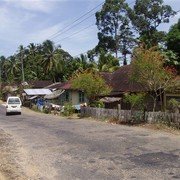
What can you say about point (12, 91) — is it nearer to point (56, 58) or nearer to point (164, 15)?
point (56, 58)

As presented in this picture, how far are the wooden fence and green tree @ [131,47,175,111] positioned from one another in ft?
6.81

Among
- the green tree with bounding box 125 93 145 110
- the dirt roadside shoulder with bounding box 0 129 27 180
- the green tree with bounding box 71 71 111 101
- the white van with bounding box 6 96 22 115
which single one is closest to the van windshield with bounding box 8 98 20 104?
the white van with bounding box 6 96 22 115

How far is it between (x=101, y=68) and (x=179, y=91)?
72.2 feet

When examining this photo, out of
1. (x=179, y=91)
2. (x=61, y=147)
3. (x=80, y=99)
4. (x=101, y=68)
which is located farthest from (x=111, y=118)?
(x=101, y=68)

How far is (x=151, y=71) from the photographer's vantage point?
76.2ft

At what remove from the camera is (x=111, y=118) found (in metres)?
27.5

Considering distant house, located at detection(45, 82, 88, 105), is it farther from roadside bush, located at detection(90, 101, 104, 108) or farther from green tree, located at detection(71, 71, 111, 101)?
green tree, located at detection(71, 71, 111, 101)

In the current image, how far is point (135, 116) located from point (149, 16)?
38686 mm

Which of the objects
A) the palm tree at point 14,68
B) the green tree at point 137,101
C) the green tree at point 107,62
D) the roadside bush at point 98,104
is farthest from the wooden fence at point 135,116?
the palm tree at point 14,68

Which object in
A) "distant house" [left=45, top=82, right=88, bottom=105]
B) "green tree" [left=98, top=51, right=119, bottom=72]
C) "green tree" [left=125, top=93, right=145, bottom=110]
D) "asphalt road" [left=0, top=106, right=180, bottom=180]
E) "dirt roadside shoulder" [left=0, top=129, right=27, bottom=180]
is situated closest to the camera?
"asphalt road" [left=0, top=106, right=180, bottom=180]

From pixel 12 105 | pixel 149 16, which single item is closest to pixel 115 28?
pixel 149 16

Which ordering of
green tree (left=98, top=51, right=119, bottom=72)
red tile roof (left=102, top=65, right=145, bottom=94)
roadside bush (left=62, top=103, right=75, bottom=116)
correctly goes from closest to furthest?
1. red tile roof (left=102, top=65, right=145, bottom=94)
2. roadside bush (left=62, top=103, right=75, bottom=116)
3. green tree (left=98, top=51, right=119, bottom=72)

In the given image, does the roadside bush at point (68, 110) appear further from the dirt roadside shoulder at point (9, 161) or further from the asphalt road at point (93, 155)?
the dirt roadside shoulder at point (9, 161)

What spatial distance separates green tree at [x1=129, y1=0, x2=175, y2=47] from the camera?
59062 mm
